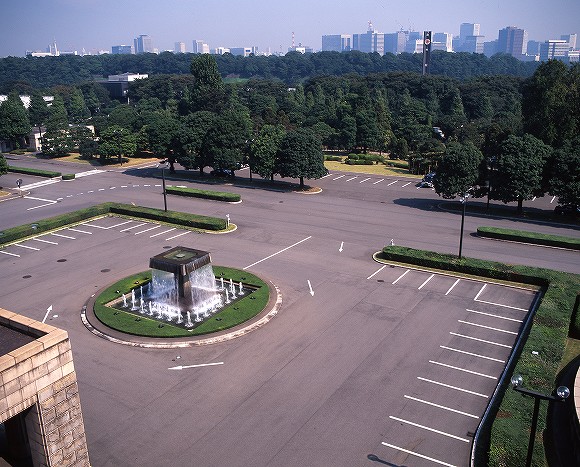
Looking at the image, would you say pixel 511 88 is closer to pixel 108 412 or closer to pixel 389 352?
pixel 389 352

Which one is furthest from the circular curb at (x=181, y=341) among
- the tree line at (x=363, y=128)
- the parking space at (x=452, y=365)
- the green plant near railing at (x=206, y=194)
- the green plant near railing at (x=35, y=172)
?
the green plant near railing at (x=35, y=172)

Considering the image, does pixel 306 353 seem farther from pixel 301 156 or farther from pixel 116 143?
pixel 116 143

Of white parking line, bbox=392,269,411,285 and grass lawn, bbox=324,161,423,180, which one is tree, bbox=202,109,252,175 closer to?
grass lawn, bbox=324,161,423,180

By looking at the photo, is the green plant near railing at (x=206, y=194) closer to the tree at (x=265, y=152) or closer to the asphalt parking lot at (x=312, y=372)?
the tree at (x=265, y=152)

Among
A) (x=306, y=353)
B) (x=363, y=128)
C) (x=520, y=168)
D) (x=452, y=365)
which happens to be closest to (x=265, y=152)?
(x=520, y=168)

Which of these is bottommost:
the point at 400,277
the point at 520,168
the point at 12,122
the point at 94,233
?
the point at 400,277

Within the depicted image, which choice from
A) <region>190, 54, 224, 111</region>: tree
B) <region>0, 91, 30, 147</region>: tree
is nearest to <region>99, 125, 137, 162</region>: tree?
<region>0, 91, 30, 147</region>: tree
